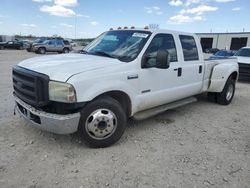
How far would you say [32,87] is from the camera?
3.31 metres

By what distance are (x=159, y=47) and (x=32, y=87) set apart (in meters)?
2.36

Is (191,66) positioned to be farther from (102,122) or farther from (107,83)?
(102,122)

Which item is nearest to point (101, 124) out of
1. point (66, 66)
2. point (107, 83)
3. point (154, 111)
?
point (107, 83)

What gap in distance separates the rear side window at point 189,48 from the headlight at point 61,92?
9.08 ft

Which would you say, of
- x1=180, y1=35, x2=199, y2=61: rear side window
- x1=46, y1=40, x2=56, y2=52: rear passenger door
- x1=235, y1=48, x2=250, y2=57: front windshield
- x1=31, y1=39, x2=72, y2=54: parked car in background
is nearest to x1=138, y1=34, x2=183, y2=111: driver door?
x1=180, y1=35, x2=199, y2=61: rear side window

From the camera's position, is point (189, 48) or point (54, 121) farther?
point (189, 48)

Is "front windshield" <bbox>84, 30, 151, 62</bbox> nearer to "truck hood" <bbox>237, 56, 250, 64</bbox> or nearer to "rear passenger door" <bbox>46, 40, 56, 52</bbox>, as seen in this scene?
"truck hood" <bbox>237, 56, 250, 64</bbox>

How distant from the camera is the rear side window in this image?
493cm

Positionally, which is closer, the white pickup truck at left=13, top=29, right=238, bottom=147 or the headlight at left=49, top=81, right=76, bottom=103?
the headlight at left=49, top=81, right=76, bottom=103

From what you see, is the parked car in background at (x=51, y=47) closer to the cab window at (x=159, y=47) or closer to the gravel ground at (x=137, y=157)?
the gravel ground at (x=137, y=157)

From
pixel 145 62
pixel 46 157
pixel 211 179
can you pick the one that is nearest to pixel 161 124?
pixel 145 62

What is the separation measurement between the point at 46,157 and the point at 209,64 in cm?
427

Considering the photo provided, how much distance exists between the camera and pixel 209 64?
224 inches

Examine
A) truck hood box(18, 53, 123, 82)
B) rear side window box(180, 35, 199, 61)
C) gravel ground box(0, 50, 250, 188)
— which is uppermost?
rear side window box(180, 35, 199, 61)
